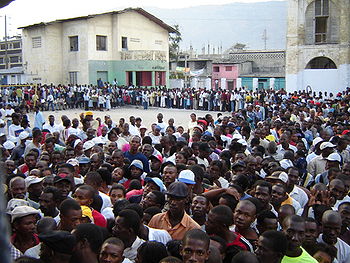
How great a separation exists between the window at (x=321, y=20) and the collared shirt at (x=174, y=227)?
24730 millimetres

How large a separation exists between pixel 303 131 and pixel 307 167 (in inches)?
143

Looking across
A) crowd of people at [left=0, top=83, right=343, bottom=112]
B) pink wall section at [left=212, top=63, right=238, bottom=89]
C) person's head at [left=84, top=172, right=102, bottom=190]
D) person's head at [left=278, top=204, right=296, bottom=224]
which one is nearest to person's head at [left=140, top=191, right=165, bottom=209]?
person's head at [left=84, top=172, right=102, bottom=190]

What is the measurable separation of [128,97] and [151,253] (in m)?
25.2

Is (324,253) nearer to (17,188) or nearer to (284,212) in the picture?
(284,212)

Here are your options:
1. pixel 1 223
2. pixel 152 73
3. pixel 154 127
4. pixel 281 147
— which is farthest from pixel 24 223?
pixel 152 73

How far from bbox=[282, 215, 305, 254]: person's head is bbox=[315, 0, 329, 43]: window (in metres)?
24.7

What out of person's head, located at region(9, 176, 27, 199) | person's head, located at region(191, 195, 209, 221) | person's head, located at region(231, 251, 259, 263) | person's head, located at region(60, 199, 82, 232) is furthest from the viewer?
person's head, located at region(9, 176, 27, 199)

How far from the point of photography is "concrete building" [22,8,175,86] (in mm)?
32000

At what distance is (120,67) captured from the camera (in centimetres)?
3331

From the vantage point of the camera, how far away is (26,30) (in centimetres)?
3397

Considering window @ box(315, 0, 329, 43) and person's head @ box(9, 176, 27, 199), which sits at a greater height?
window @ box(315, 0, 329, 43)

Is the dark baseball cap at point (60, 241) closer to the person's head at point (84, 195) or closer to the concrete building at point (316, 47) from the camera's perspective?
the person's head at point (84, 195)

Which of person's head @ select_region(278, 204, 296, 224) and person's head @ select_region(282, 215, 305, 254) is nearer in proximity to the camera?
person's head @ select_region(282, 215, 305, 254)

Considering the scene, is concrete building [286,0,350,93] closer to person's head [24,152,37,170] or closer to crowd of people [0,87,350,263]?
crowd of people [0,87,350,263]
